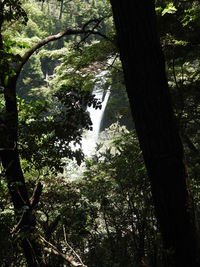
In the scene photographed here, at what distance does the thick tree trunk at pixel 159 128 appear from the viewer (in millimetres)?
1211

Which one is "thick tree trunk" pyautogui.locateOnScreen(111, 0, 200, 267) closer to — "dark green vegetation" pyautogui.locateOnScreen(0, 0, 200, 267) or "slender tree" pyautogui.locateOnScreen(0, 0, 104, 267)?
"dark green vegetation" pyautogui.locateOnScreen(0, 0, 200, 267)

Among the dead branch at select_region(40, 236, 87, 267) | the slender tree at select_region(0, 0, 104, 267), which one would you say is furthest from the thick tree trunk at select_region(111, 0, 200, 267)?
the slender tree at select_region(0, 0, 104, 267)

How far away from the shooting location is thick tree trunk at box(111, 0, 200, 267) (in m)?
1.21

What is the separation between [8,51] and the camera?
2.04m

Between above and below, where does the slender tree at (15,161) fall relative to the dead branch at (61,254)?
above

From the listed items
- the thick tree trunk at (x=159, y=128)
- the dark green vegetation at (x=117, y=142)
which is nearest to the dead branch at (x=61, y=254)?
the dark green vegetation at (x=117, y=142)

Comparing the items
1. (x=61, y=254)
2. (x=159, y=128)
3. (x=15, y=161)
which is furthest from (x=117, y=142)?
(x=159, y=128)

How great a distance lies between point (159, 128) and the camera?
4.02 feet

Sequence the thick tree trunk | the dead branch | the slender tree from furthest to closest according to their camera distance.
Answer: the slender tree < the dead branch < the thick tree trunk

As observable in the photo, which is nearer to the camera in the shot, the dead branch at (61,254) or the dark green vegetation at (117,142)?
the dark green vegetation at (117,142)

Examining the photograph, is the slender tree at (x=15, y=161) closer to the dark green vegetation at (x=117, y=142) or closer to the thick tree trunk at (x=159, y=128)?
the dark green vegetation at (x=117, y=142)

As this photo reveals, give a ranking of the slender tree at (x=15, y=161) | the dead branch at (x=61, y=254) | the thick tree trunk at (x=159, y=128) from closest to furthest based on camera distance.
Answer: the thick tree trunk at (x=159, y=128) → the dead branch at (x=61, y=254) → the slender tree at (x=15, y=161)

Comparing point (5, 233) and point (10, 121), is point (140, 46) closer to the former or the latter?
point (10, 121)

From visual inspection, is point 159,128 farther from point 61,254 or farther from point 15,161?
point 15,161
